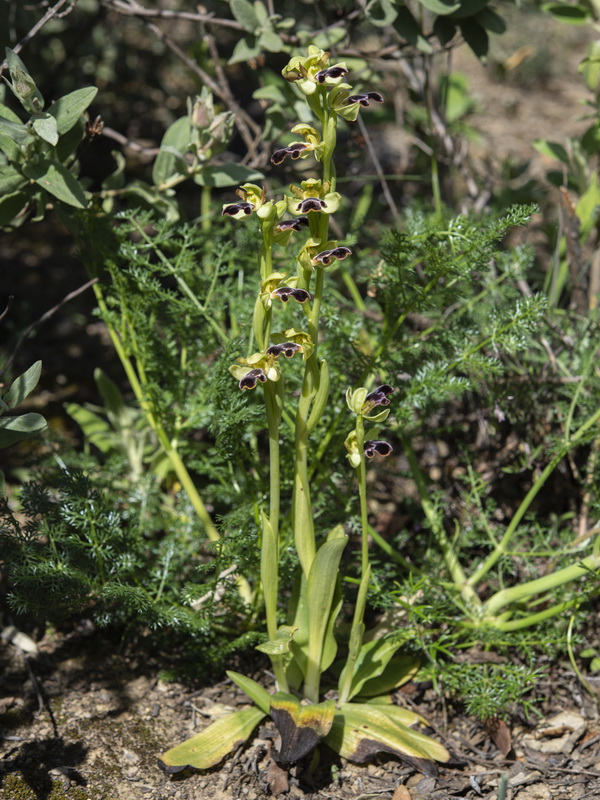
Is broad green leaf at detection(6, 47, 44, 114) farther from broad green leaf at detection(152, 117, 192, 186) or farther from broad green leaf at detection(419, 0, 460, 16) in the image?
broad green leaf at detection(419, 0, 460, 16)

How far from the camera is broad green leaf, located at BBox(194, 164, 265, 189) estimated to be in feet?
7.07

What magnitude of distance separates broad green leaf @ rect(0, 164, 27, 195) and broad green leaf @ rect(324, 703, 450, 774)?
4.65ft

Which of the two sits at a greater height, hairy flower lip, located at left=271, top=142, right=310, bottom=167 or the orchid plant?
hairy flower lip, located at left=271, top=142, right=310, bottom=167

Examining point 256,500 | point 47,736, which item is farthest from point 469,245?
point 47,736

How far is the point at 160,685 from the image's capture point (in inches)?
79.4

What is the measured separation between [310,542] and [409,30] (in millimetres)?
1487

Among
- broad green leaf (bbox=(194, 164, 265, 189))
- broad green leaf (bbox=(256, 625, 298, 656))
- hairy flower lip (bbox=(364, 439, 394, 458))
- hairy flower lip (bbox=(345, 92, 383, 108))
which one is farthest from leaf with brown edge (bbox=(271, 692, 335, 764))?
broad green leaf (bbox=(194, 164, 265, 189))

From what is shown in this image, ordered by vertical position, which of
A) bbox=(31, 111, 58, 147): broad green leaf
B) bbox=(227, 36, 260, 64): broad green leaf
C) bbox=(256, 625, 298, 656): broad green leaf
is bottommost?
bbox=(256, 625, 298, 656): broad green leaf

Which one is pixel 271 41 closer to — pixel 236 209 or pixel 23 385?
pixel 236 209

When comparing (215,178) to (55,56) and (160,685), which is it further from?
(55,56)

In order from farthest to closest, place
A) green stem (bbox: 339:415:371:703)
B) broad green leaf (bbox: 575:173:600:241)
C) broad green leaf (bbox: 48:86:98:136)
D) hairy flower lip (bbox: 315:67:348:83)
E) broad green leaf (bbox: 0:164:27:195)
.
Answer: broad green leaf (bbox: 575:173:600:241) < broad green leaf (bbox: 0:164:27:195) < broad green leaf (bbox: 48:86:98:136) < green stem (bbox: 339:415:371:703) < hairy flower lip (bbox: 315:67:348:83)

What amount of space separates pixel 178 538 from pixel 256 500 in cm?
34

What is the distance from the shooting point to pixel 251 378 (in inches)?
57.5

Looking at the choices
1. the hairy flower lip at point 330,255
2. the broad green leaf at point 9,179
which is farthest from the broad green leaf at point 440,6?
the broad green leaf at point 9,179
